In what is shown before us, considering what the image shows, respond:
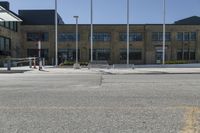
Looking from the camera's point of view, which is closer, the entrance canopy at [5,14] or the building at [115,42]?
the entrance canopy at [5,14]

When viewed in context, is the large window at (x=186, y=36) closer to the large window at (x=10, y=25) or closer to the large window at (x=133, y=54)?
the large window at (x=133, y=54)

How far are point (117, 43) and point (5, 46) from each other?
18511 mm

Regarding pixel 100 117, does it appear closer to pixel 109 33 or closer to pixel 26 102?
pixel 26 102

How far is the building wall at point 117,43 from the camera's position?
62438 mm

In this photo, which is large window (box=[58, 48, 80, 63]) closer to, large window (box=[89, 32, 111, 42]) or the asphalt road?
large window (box=[89, 32, 111, 42])

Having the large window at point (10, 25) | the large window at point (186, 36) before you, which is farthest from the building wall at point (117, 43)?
the large window at point (10, 25)

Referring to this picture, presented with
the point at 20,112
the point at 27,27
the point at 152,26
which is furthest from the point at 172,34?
the point at 20,112

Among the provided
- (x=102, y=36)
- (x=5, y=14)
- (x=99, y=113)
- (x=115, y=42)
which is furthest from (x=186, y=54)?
(x=99, y=113)

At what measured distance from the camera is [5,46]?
5553 centimetres

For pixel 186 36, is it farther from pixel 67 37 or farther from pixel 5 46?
pixel 5 46

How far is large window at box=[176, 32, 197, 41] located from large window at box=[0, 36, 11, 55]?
1081 inches

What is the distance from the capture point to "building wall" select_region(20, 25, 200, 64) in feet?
205

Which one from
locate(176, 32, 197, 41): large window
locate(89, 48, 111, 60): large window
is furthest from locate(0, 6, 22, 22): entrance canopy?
locate(176, 32, 197, 41): large window

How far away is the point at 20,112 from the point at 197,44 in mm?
57008
